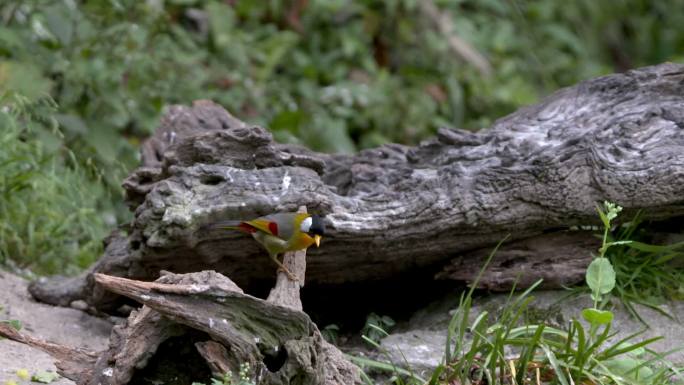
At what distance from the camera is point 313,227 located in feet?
13.5

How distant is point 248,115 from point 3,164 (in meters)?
3.68

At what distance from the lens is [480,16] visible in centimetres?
1168

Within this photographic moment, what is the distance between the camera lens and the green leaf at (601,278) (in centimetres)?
384

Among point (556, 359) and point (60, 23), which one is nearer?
point (556, 359)

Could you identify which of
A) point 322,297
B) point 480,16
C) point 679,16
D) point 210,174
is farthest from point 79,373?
point 679,16

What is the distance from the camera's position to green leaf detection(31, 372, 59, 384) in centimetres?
377

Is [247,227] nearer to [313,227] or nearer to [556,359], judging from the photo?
[313,227]

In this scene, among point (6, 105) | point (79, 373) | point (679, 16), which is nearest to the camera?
point (79, 373)

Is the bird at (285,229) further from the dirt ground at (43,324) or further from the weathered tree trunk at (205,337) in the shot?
the dirt ground at (43,324)

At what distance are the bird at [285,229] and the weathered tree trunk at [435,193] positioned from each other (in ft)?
0.34

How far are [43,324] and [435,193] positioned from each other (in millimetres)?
2007

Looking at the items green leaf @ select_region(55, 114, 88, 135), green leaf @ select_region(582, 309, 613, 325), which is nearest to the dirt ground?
green leaf @ select_region(55, 114, 88, 135)

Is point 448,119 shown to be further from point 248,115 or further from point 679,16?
Result: point 679,16

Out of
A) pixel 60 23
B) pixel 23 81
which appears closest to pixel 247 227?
pixel 23 81
